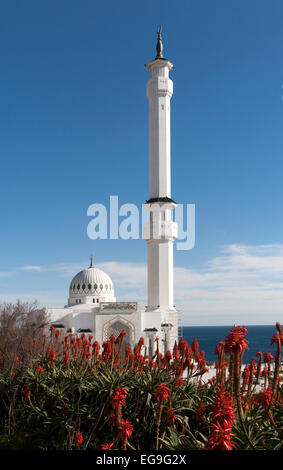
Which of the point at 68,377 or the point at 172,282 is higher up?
the point at 172,282

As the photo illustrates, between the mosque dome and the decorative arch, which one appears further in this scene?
the mosque dome

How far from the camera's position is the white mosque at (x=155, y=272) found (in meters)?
32.0

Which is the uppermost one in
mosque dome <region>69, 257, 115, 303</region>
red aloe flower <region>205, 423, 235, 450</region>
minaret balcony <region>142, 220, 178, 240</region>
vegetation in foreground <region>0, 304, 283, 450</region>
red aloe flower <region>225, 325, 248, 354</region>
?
minaret balcony <region>142, 220, 178, 240</region>

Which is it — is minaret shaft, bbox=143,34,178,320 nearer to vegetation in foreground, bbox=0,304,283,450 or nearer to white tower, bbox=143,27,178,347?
white tower, bbox=143,27,178,347

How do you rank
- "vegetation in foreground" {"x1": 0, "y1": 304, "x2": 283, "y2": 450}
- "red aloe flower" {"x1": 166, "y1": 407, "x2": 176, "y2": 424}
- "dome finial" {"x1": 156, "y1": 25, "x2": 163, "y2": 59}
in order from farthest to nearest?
"dome finial" {"x1": 156, "y1": 25, "x2": 163, "y2": 59}, "red aloe flower" {"x1": 166, "y1": 407, "x2": 176, "y2": 424}, "vegetation in foreground" {"x1": 0, "y1": 304, "x2": 283, "y2": 450}

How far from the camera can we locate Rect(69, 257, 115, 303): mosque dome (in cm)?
3869

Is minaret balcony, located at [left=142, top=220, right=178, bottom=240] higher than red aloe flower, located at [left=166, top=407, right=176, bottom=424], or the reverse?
minaret balcony, located at [left=142, top=220, right=178, bottom=240]

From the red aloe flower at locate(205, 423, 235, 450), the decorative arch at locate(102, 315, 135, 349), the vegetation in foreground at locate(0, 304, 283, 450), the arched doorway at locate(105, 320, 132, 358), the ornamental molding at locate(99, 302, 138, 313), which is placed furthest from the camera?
the ornamental molding at locate(99, 302, 138, 313)

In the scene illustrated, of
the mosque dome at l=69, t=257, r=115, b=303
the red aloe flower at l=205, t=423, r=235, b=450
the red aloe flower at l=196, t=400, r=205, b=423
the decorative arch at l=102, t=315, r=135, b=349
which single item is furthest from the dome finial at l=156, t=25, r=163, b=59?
the red aloe flower at l=205, t=423, r=235, b=450

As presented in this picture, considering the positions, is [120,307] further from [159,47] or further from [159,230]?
[159,47]
